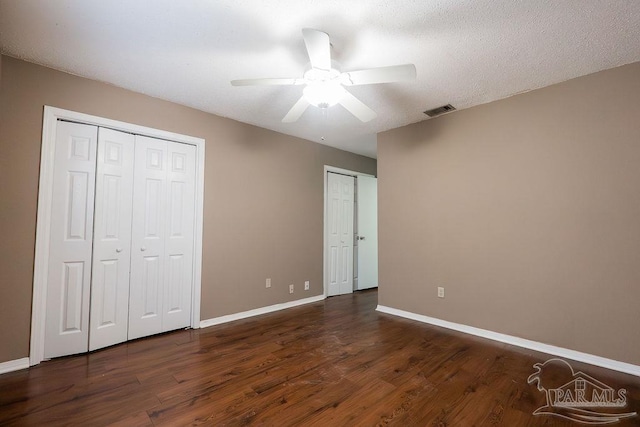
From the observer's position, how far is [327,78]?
187 centimetres

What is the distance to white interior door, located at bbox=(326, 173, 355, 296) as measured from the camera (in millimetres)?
4590

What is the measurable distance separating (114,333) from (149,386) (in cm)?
98

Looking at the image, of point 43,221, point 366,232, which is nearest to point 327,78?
point 43,221

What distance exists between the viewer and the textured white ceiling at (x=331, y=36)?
1.69 metres

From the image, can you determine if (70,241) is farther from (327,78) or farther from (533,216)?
(533,216)

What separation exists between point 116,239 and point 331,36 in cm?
259

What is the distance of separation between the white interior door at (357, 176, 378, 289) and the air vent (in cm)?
199

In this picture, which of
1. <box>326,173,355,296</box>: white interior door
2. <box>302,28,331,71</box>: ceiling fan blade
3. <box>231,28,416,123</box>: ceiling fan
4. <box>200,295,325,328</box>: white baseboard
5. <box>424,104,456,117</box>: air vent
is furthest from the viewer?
<box>326,173,355,296</box>: white interior door

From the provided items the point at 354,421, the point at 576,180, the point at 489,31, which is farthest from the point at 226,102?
the point at 576,180

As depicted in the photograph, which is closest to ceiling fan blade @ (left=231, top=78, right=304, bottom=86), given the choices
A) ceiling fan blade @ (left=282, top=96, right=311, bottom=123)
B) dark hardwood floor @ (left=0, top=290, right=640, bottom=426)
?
ceiling fan blade @ (left=282, top=96, right=311, bottom=123)

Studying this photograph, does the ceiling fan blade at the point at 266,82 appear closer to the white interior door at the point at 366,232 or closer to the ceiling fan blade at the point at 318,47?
the ceiling fan blade at the point at 318,47

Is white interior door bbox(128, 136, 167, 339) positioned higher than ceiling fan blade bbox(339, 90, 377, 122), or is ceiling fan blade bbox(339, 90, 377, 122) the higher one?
ceiling fan blade bbox(339, 90, 377, 122)

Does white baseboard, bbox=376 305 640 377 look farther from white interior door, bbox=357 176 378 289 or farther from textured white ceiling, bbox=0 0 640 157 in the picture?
textured white ceiling, bbox=0 0 640 157

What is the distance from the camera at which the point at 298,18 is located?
→ 5.82 feet
